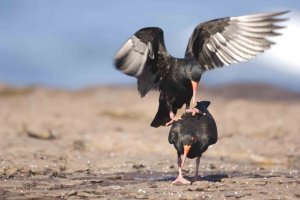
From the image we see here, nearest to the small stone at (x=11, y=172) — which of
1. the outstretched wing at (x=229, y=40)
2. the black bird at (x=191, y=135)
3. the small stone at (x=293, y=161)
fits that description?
the black bird at (x=191, y=135)

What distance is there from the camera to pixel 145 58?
34.1ft

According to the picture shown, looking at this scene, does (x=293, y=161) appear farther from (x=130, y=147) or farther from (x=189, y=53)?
(x=189, y=53)

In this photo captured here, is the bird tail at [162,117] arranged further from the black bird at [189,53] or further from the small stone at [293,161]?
→ the small stone at [293,161]

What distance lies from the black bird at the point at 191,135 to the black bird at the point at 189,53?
0.25 m

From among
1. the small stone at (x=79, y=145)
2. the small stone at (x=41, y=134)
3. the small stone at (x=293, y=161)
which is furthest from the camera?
the small stone at (x=41, y=134)

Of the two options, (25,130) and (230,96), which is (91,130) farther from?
(230,96)

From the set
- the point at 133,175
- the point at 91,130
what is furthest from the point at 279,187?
the point at 91,130

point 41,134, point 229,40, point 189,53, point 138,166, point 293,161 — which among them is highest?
point 229,40

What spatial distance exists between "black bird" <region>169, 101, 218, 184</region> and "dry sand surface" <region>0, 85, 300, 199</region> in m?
0.34

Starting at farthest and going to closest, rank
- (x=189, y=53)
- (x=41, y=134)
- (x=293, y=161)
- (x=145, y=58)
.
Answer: (x=41, y=134) → (x=293, y=161) → (x=189, y=53) → (x=145, y=58)

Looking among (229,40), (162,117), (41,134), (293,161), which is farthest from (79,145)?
(229,40)

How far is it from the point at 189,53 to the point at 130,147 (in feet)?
11.0

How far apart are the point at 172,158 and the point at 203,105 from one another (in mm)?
2350

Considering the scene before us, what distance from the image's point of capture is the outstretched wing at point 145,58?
1009 cm
